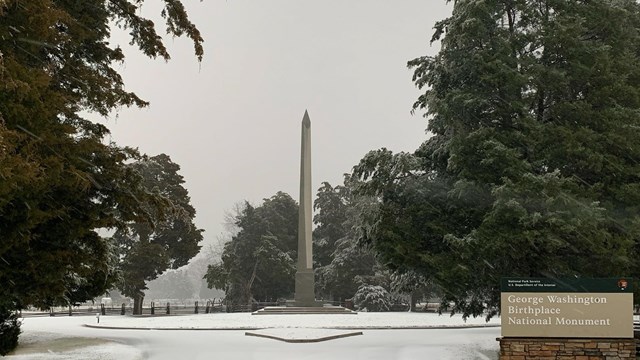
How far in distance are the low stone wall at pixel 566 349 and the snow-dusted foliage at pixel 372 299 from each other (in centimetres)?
3419

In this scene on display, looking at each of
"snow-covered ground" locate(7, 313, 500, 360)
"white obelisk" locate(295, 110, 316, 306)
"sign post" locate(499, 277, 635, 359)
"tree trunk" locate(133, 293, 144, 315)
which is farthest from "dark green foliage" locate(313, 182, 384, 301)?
"sign post" locate(499, 277, 635, 359)

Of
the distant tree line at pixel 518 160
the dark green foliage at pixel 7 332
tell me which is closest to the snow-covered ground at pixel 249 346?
the dark green foliage at pixel 7 332

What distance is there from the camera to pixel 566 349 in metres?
12.4

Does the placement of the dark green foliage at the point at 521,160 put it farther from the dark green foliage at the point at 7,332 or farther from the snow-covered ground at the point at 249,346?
the dark green foliage at the point at 7,332

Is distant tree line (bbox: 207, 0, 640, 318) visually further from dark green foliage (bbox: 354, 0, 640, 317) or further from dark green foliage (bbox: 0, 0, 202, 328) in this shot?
dark green foliage (bbox: 0, 0, 202, 328)

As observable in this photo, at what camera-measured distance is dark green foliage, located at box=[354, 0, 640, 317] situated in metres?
14.7

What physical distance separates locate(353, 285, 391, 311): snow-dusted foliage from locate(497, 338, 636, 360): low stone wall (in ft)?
112

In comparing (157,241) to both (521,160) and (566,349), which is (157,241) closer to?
(521,160)

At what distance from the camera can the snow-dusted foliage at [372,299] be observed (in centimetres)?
4647

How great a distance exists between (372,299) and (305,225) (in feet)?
42.2

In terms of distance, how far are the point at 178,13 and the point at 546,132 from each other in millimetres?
9196

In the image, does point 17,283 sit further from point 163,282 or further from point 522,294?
point 163,282

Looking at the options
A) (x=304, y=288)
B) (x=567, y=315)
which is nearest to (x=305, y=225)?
(x=304, y=288)

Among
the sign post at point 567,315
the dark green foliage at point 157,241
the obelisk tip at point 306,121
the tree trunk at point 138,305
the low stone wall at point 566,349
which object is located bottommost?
the tree trunk at point 138,305
